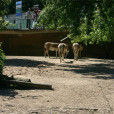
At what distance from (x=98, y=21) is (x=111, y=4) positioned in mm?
3524

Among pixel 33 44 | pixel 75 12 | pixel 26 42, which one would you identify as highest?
pixel 75 12

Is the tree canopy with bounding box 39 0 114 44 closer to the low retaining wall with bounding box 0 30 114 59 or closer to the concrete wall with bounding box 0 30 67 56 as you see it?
the low retaining wall with bounding box 0 30 114 59

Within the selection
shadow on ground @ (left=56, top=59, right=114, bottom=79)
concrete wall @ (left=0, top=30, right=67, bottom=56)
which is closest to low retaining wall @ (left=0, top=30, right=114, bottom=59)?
concrete wall @ (left=0, top=30, right=67, bottom=56)

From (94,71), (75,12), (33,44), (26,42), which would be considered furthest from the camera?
(26,42)

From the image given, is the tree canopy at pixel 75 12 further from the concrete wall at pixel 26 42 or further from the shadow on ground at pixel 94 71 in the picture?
the concrete wall at pixel 26 42

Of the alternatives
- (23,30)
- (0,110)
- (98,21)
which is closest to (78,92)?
(0,110)

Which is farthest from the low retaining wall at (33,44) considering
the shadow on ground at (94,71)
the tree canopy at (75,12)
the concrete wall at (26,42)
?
the shadow on ground at (94,71)

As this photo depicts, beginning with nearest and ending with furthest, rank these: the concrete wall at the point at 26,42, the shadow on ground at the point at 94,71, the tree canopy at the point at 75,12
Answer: the shadow on ground at the point at 94,71, the tree canopy at the point at 75,12, the concrete wall at the point at 26,42

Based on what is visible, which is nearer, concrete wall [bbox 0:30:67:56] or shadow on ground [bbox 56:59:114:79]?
shadow on ground [bbox 56:59:114:79]

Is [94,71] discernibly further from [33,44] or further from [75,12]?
[33,44]

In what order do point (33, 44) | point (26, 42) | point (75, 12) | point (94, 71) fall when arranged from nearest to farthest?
point (94, 71) → point (75, 12) → point (33, 44) → point (26, 42)

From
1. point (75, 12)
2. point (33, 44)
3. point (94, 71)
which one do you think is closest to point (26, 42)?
point (33, 44)

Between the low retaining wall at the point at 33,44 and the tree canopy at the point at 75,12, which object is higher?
the tree canopy at the point at 75,12

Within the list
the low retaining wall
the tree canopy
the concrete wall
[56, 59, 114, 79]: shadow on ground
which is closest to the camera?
[56, 59, 114, 79]: shadow on ground
